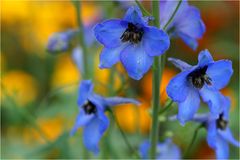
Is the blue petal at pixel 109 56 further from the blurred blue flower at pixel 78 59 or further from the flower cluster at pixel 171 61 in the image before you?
the blurred blue flower at pixel 78 59

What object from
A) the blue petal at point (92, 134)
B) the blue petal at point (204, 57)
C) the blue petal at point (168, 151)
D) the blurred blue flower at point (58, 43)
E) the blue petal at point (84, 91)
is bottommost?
the blue petal at point (168, 151)

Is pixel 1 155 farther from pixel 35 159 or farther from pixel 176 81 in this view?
pixel 176 81

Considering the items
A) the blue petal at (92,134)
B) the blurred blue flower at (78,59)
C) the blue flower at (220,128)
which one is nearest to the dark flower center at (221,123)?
the blue flower at (220,128)

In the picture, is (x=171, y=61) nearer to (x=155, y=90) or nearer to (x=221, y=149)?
(x=155, y=90)

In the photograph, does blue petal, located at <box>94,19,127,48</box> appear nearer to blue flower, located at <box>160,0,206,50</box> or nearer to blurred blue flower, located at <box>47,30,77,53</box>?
blue flower, located at <box>160,0,206,50</box>

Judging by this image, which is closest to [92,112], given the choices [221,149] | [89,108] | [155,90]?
[89,108]

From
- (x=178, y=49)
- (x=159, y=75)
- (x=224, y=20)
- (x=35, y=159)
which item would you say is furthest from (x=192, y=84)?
(x=224, y=20)
